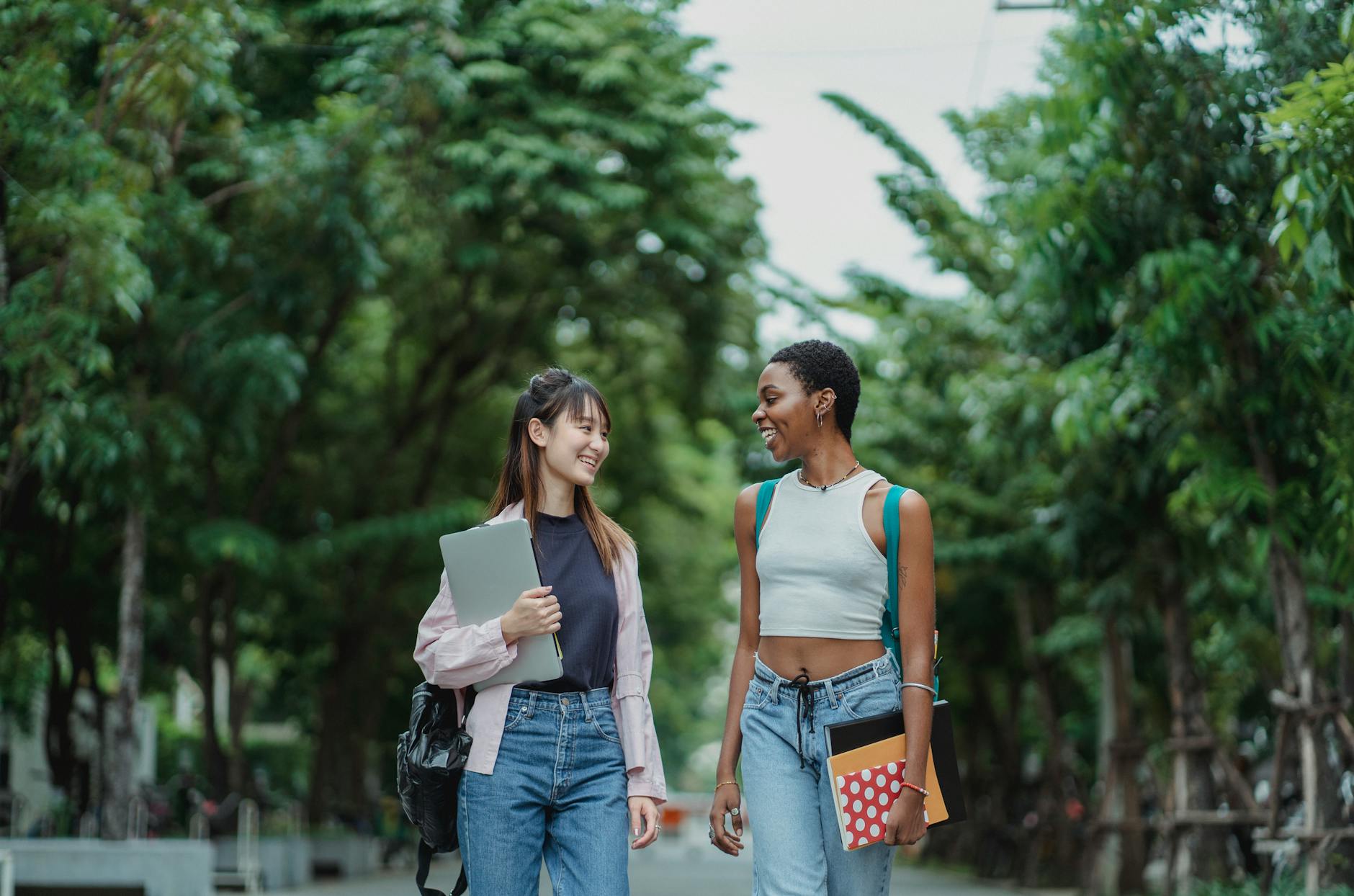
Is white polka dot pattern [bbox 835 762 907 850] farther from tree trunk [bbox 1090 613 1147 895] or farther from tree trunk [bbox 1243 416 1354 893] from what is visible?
tree trunk [bbox 1090 613 1147 895]

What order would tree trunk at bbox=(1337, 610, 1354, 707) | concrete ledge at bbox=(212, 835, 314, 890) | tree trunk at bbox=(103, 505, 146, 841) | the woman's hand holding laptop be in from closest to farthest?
the woman's hand holding laptop
tree trunk at bbox=(1337, 610, 1354, 707)
tree trunk at bbox=(103, 505, 146, 841)
concrete ledge at bbox=(212, 835, 314, 890)

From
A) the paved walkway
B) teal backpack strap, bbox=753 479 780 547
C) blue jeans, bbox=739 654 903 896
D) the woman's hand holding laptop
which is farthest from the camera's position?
the paved walkway

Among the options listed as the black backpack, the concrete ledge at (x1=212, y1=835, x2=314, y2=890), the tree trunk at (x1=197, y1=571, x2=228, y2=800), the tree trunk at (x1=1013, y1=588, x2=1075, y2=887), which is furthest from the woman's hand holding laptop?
the tree trunk at (x1=1013, y1=588, x2=1075, y2=887)

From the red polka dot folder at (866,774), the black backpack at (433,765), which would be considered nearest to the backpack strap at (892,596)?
the red polka dot folder at (866,774)

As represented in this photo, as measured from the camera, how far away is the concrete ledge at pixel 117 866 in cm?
1341

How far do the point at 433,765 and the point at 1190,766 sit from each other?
1042cm

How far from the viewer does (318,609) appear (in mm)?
21953

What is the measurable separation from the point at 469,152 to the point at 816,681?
12.8 metres

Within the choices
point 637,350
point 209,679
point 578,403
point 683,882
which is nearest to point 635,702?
point 578,403

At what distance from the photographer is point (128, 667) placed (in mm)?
14555

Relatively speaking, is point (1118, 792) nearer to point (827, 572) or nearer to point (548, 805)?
point (827, 572)

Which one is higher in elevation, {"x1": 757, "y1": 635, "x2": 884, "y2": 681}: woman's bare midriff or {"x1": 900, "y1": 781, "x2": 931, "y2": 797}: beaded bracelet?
{"x1": 757, "y1": 635, "x2": 884, "y2": 681}: woman's bare midriff

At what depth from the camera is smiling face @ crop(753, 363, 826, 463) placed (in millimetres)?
4402

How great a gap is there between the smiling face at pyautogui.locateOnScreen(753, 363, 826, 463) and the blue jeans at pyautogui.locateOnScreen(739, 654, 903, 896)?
61cm
